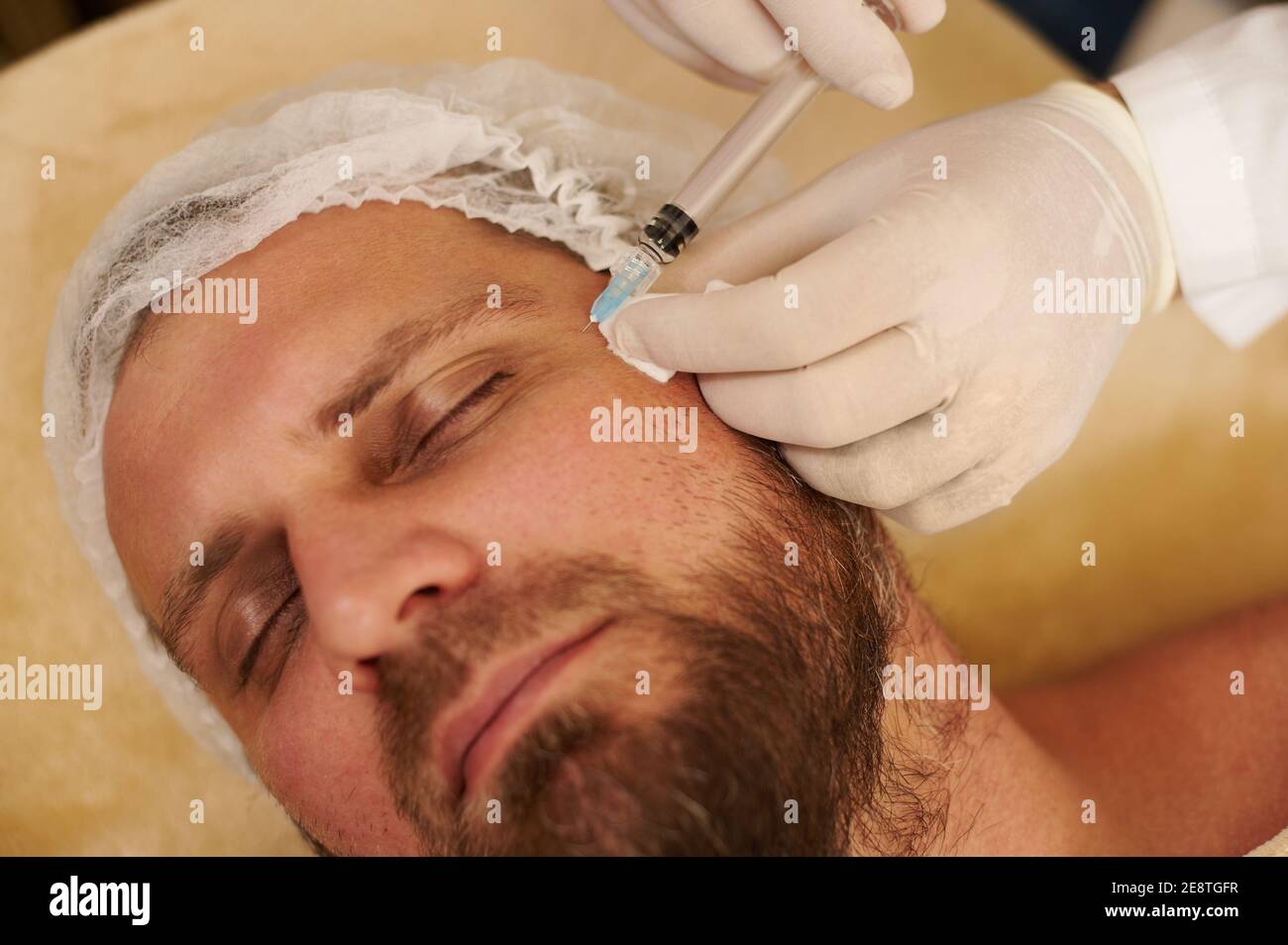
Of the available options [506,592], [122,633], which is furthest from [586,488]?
[122,633]

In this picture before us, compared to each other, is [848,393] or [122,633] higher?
[848,393]

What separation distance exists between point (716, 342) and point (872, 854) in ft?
1.86

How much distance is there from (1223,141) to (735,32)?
2.01 ft

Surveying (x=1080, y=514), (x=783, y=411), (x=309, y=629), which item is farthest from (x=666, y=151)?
(x=1080, y=514)

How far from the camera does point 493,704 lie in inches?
33.7

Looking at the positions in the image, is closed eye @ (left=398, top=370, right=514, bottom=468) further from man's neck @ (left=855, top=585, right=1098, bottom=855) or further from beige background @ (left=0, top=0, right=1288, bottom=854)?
beige background @ (left=0, top=0, right=1288, bottom=854)

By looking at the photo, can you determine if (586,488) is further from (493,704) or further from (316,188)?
(316,188)

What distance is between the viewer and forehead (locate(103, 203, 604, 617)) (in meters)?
1.02

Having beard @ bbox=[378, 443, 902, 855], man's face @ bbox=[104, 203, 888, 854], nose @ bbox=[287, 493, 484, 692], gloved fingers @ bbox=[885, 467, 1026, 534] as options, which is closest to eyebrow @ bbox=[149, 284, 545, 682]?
man's face @ bbox=[104, 203, 888, 854]

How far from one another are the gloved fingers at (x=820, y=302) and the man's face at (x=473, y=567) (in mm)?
81

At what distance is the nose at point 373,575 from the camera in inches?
34.7

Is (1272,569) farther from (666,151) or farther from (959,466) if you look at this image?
(666,151)

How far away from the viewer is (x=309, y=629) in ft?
3.30

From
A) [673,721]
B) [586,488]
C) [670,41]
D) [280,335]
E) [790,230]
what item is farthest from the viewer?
[670,41]
